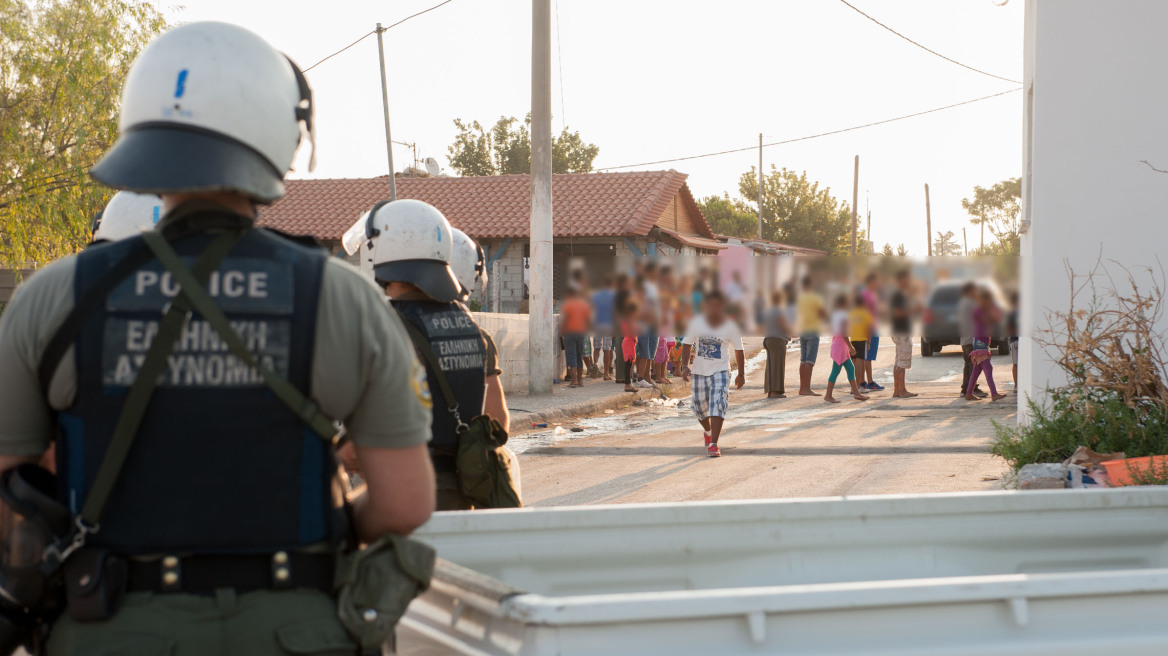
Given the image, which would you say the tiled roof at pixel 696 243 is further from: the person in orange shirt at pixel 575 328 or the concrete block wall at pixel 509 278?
the person in orange shirt at pixel 575 328

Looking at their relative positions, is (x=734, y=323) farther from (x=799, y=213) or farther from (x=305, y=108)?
(x=799, y=213)

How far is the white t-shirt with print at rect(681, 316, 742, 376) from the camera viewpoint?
9.43 metres

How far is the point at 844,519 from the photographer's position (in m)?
2.86

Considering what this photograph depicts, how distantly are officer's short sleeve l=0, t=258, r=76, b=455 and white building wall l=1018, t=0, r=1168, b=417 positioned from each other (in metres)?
7.20

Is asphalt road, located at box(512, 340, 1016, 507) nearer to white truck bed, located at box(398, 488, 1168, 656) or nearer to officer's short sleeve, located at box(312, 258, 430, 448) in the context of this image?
white truck bed, located at box(398, 488, 1168, 656)

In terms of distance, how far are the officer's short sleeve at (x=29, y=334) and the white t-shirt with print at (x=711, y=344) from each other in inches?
316

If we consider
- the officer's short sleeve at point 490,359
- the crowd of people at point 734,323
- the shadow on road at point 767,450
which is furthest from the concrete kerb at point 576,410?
the officer's short sleeve at point 490,359

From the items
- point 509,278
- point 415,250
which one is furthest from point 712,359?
point 509,278

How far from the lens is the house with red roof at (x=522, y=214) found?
90.4ft

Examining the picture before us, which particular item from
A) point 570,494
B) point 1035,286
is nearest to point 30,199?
point 570,494

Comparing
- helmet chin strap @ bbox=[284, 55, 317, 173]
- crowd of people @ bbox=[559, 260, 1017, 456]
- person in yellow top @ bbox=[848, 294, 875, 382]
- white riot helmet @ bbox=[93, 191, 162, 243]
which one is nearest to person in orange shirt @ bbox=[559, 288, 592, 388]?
crowd of people @ bbox=[559, 260, 1017, 456]

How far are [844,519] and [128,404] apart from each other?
74.9 inches

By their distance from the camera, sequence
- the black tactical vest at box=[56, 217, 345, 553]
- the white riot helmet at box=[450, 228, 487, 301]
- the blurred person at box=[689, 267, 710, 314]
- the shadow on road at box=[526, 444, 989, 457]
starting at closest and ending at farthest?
the black tactical vest at box=[56, 217, 345, 553] < the white riot helmet at box=[450, 228, 487, 301] < the blurred person at box=[689, 267, 710, 314] < the shadow on road at box=[526, 444, 989, 457]

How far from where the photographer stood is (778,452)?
10438 mm
